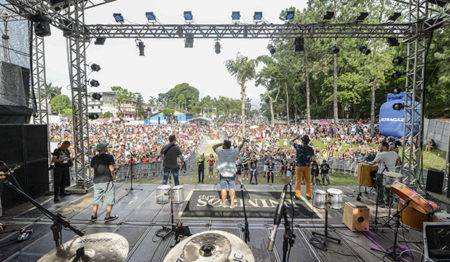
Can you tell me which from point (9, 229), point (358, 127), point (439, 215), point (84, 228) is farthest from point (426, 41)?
point (358, 127)

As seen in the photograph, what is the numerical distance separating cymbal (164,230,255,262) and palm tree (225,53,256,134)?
23288 mm

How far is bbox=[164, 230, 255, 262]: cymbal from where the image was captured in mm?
2045

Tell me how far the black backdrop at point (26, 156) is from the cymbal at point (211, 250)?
20.5 feet

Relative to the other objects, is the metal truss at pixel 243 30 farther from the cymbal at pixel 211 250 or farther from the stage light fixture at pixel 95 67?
the cymbal at pixel 211 250

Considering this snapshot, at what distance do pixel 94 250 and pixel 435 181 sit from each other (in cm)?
1075

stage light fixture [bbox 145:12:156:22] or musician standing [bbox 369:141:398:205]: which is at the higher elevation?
stage light fixture [bbox 145:12:156:22]

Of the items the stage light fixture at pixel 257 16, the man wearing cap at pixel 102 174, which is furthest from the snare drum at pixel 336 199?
the stage light fixture at pixel 257 16

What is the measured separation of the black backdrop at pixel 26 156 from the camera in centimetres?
576

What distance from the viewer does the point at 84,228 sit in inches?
188

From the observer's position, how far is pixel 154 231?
4594 mm

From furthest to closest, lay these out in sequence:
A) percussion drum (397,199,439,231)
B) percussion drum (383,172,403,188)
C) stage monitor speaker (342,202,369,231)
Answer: percussion drum (383,172,403,188)
stage monitor speaker (342,202,369,231)
percussion drum (397,199,439,231)

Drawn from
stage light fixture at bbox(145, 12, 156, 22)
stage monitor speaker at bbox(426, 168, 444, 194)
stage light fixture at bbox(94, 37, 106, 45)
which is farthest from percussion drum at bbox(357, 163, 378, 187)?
stage light fixture at bbox(94, 37, 106, 45)

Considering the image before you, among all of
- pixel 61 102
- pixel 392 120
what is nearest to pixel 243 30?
pixel 392 120

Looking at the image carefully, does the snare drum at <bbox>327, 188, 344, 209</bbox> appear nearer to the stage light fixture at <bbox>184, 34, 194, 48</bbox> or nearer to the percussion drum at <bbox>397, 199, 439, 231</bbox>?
the percussion drum at <bbox>397, 199, 439, 231</bbox>
